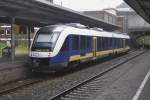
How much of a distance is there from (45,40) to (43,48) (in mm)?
564

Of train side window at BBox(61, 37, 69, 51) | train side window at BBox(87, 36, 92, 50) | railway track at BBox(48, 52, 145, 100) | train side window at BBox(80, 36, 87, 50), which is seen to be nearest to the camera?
railway track at BBox(48, 52, 145, 100)

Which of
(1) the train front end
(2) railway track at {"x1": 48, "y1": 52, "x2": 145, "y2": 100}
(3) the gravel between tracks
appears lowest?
(3) the gravel between tracks

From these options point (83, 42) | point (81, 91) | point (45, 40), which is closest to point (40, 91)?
point (81, 91)

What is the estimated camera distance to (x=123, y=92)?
603 inches

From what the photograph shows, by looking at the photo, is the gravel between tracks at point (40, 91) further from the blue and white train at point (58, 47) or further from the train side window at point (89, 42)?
the train side window at point (89, 42)

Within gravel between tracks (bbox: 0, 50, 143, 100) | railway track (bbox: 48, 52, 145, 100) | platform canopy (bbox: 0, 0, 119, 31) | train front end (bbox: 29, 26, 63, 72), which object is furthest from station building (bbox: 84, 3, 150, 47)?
railway track (bbox: 48, 52, 145, 100)

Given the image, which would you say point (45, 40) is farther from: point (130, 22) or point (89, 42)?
point (130, 22)

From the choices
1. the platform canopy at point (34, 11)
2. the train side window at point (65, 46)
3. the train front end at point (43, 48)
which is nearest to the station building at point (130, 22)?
the platform canopy at point (34, 11)

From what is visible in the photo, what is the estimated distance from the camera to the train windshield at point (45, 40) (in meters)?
21.0

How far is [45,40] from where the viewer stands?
21422 mm

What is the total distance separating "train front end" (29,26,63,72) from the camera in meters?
20.8

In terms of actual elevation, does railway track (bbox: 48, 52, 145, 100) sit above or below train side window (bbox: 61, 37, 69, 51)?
below

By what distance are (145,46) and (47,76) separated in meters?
71.2

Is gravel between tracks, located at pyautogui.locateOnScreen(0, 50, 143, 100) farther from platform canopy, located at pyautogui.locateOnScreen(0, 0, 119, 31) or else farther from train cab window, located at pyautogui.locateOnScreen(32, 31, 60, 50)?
platform canopy, located at pyautogui.locateOnScreen(0, 0, 119, 31)
